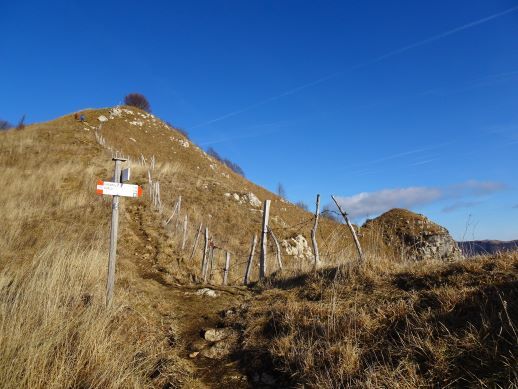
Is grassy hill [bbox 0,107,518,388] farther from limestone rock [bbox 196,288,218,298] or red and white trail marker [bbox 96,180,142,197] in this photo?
red and white trail marker [bbox 96,180,142,197]

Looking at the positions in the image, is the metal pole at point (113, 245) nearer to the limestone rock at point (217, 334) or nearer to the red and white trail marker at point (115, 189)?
the red and white trail marker at point (115, 189)

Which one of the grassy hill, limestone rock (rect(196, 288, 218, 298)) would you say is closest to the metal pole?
the grassy hill

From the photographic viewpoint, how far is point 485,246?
5.62m

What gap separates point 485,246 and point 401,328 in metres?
2.58

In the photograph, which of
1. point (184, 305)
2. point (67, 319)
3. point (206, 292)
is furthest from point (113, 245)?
point (206, 292)

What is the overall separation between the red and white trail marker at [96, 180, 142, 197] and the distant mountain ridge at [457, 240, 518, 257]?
5078mm

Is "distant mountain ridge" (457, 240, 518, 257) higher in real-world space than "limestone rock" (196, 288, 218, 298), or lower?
higher

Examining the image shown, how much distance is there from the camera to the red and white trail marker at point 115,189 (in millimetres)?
5711

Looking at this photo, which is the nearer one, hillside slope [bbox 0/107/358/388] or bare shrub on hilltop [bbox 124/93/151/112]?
hillside slope [bbox 0/107/358/388]

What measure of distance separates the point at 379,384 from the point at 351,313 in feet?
3.96

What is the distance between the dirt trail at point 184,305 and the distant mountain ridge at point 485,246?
3645mm

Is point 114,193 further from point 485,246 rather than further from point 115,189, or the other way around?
point 485,246

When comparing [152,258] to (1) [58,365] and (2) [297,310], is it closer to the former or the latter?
(2) [297,310]

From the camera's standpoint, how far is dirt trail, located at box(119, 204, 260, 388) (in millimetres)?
4492
